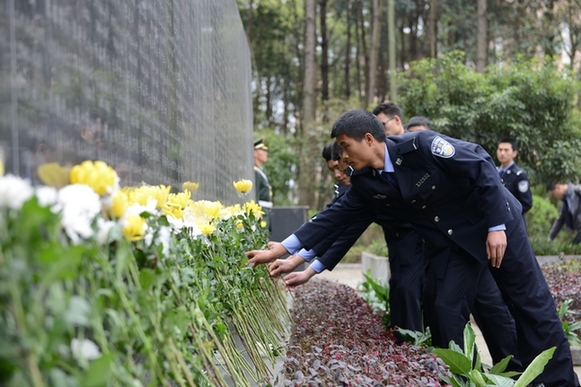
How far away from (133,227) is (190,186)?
7.01 ft

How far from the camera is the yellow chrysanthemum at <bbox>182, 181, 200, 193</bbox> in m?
3.95

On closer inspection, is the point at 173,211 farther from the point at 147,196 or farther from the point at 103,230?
the point at 103,230

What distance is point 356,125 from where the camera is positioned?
426 cm

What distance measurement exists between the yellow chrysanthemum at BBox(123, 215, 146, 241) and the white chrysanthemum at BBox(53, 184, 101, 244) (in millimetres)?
166

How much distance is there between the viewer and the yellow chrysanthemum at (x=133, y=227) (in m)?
1.93

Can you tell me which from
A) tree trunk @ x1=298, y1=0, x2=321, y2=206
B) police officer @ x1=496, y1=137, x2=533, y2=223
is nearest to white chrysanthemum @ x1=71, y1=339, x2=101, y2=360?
police officer @ x1=496, y1=137, x2=533, y2=223

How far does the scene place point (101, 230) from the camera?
5.83 ft

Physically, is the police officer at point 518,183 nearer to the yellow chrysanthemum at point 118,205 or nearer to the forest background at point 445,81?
the forest background at point 445,81

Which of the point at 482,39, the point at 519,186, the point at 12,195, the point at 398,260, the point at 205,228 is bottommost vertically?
the point at 519,186

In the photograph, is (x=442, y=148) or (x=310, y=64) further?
(x=310, y=64)

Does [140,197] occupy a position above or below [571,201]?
above

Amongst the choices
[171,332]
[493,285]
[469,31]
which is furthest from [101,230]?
[469,31]

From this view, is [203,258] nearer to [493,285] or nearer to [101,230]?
[101,230]

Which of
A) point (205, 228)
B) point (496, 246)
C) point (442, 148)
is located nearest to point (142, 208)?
point (205, 228)
